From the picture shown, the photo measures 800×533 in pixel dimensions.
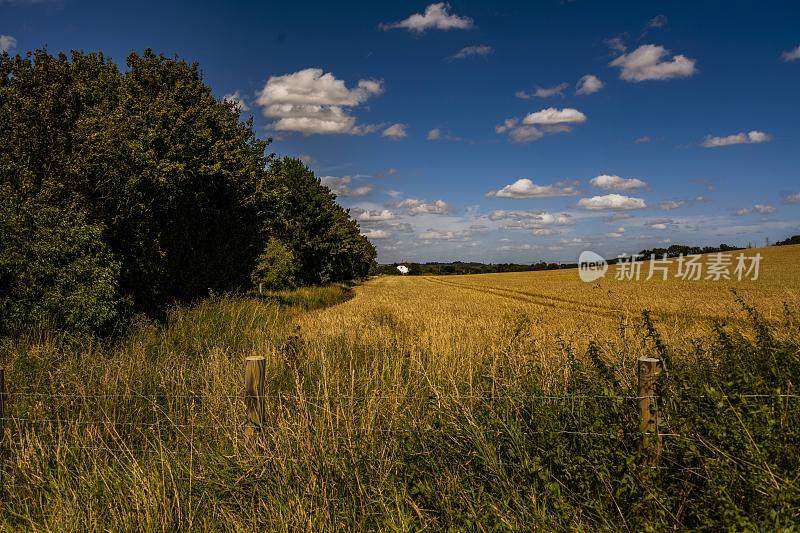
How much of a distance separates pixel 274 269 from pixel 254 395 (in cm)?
2700

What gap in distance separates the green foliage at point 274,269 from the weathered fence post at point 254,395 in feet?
83.0

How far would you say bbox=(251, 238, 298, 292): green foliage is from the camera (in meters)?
29.5

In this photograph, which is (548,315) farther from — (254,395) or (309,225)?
(309,225)

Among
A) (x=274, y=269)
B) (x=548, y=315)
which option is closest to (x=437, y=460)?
(x=548, y=315)

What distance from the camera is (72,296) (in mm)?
9211

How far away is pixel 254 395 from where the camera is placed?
13.8ft

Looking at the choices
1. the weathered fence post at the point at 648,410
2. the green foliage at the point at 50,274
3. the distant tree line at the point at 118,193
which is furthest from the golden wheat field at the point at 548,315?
the distant tree line at the point at 118,193

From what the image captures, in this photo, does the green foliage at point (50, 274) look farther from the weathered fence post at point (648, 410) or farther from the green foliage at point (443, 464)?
the weathered fence post at point (648, 410)

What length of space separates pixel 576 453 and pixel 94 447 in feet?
14.9

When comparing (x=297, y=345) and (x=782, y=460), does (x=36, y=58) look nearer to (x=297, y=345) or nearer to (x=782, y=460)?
(x=297, y=345)

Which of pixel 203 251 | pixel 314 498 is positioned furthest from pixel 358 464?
pixel 203 251

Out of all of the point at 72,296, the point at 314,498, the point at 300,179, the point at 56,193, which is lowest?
the point at 314,498
